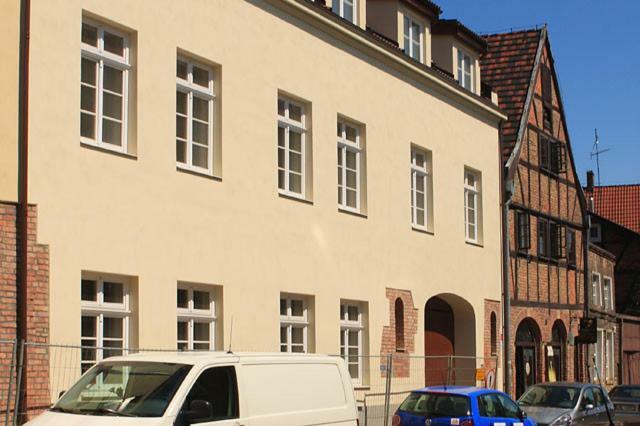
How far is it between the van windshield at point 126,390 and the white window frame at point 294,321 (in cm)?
818

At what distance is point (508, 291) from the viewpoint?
29453mm

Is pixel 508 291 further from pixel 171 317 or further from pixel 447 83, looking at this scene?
pixel 171 317

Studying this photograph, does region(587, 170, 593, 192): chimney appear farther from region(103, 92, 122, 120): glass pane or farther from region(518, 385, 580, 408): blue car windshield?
region(103, 92, 122, 120): glass pane

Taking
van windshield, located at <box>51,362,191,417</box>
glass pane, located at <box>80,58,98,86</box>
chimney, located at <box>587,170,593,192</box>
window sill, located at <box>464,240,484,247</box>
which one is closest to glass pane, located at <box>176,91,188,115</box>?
glass pane, located at <box>80,58,98,86</box>

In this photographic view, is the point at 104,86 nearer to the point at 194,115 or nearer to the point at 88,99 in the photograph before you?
the point at 88,99

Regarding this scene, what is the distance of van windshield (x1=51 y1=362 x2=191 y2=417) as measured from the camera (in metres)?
10.8

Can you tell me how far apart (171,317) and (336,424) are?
4150 millimetres

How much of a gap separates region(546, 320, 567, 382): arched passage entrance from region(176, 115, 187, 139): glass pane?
735 inches

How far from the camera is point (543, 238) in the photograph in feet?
108

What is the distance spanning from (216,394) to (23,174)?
4.52 m

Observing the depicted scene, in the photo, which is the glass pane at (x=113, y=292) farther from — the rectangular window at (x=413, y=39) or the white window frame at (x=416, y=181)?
the rectangular window at (x=413, y=39)

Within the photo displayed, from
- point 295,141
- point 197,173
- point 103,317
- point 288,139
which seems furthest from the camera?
point 295,141

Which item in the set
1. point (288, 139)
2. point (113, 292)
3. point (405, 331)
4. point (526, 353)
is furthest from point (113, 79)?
point (526, 353)

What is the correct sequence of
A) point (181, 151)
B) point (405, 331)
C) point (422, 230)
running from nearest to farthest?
point (181, 151), point (405, 331), point (422, 230)
